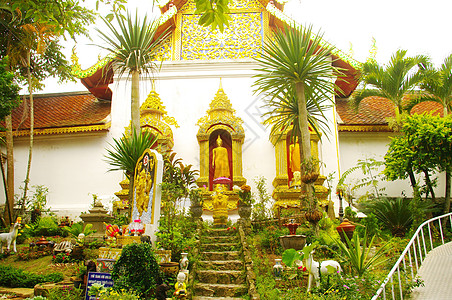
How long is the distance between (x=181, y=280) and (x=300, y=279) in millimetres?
1901

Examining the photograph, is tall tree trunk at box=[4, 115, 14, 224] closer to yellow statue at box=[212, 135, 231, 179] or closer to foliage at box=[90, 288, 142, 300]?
yellow statue at box=[212, 135, 231, 179]

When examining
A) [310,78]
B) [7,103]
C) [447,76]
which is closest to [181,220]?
[310,78]

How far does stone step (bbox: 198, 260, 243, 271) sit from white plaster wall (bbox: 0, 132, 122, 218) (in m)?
6.59

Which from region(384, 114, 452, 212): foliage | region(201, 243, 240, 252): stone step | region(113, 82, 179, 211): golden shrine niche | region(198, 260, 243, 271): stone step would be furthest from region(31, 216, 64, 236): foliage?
region(384, 114, 452, 212): foliage

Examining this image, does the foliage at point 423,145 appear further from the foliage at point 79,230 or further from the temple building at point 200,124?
the foliage at point 79,230

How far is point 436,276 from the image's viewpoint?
5875 millimetres

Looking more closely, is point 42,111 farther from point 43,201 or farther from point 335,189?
point 335,189

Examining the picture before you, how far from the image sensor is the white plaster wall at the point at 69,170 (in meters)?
13.4

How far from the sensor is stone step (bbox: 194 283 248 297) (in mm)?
6410

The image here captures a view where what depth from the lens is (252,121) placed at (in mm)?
13398

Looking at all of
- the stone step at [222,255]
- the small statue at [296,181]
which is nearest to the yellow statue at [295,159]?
the small statue at [296,181]

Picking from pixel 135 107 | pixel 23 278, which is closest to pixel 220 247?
pixel 23 278

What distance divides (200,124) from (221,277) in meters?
7.16

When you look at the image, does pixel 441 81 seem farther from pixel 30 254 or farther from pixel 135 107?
pixel 30 254
